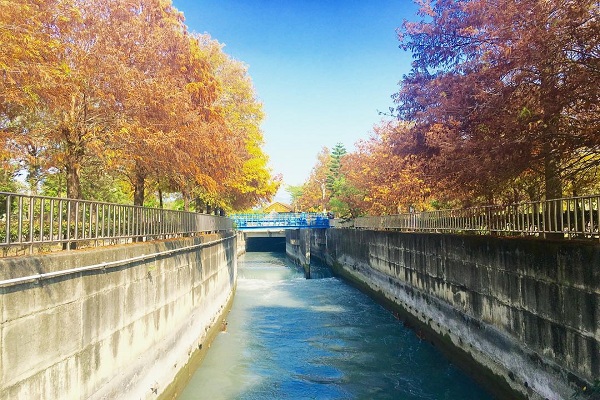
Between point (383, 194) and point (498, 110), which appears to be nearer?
point (498, 110)

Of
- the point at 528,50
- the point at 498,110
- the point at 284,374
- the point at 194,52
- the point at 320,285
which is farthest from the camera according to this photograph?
the point at 320,285

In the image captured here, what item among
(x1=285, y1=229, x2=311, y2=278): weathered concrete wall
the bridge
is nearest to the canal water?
(x1=285, y1=229, x2=311, y2=278): weathered concrete wall

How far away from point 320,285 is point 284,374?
1802cm

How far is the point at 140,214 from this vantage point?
955cm

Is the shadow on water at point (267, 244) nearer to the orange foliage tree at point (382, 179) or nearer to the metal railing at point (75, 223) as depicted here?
the orange foliage tree at point (382, 179)

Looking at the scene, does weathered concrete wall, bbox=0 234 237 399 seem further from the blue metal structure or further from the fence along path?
the blue metal structure

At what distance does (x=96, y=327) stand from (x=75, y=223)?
1635 millimetres

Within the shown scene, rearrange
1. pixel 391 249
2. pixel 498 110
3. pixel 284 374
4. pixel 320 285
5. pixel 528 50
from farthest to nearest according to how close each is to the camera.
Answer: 1. pixel 320 285
2. pixel 391 249
3. pixel 284 374
4. pixel 498 110
5. pixel 528 50

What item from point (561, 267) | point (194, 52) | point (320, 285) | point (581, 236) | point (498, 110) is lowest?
point (320, 285)

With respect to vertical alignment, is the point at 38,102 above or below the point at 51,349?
above

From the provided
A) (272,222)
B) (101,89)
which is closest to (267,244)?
(272,222)

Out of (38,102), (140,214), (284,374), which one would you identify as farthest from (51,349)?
(284,374)

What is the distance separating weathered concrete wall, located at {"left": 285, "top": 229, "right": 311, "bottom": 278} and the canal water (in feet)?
47.6

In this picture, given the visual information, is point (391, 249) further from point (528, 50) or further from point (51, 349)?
point (51, 349)
